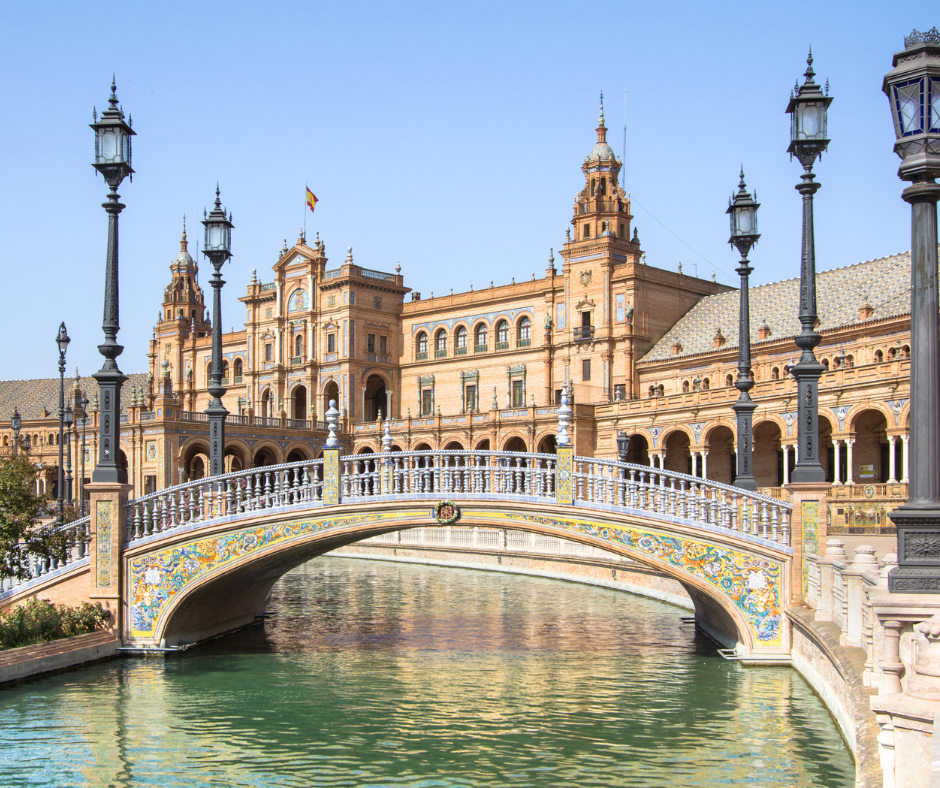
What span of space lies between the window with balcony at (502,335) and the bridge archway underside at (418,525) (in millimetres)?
43594

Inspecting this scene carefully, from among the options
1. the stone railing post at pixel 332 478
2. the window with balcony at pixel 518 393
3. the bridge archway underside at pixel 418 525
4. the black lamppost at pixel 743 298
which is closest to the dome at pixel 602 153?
the window with balcony at pixel 518 393

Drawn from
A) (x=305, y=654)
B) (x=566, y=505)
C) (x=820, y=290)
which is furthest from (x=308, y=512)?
(x=820, y=290)

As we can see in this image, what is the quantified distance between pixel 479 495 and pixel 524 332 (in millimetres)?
45045

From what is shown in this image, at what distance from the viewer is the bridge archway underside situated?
1548cm

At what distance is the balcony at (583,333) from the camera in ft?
184

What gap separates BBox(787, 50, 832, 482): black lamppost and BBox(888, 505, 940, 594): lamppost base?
6731mm

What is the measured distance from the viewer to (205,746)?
12.6m

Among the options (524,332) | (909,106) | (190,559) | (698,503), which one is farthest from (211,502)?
(524,332)

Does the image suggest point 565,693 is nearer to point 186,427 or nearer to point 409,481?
point 409,481

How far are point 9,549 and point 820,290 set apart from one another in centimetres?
3954

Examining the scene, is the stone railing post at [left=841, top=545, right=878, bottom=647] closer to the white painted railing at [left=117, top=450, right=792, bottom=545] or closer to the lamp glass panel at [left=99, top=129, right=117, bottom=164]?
the white painted railing at [left=117, top=450, right=792, bottom=545]

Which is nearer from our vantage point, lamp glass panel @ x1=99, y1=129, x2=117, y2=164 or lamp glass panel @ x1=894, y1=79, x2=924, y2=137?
lamp glass panel @ x1=894, y1=79, x2=924, y2=137

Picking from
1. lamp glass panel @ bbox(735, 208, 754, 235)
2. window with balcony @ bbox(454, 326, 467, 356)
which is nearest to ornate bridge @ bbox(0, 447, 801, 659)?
lamp glass panel @ bbox(735, 208, 754, 235)

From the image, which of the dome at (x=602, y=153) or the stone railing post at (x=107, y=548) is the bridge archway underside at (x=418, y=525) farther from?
the dome at (x=602, y=153)
